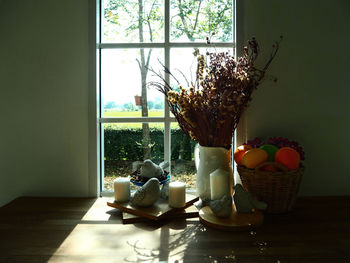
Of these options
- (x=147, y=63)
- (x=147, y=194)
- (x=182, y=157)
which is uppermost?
(x=147, y=63)

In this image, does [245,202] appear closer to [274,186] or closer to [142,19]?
[274,186]

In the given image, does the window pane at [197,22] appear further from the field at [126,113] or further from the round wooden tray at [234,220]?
the round wooden tray at [234,220]

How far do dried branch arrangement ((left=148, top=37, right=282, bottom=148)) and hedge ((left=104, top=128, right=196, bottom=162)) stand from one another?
0.73ft

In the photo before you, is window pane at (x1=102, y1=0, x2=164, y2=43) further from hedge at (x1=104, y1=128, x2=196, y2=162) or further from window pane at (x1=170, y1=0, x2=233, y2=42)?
hedge at (x1=104, y1=128, x2=196, y2=162)

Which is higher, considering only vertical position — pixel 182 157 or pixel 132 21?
pixel 132 21

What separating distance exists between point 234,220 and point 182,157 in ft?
1.64

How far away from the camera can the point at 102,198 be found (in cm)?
142

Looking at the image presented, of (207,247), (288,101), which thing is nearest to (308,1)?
(288,101)

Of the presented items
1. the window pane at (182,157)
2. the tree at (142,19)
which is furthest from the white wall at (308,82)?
the tree at (142,19)

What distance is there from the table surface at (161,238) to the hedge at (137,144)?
0.33 m

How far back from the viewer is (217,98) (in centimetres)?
118

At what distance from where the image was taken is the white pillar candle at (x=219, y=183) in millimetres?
1137

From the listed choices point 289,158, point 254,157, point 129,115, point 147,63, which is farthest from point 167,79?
point 289,158

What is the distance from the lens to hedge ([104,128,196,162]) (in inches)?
58.5
